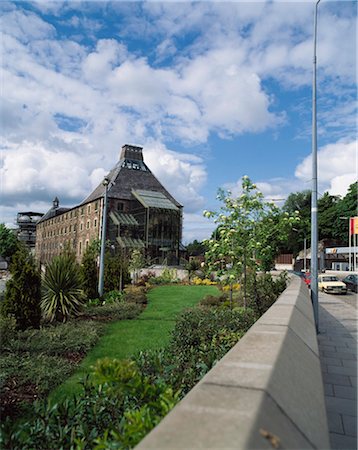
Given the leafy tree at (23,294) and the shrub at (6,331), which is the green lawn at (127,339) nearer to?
the shrub at (6,331)

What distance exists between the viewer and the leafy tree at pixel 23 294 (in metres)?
9.19

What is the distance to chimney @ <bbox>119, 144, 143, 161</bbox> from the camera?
6232cm

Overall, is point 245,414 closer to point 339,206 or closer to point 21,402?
point 21,402

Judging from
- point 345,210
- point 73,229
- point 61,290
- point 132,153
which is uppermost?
point 132,153

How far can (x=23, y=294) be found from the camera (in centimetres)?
931

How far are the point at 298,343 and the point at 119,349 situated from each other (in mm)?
6039

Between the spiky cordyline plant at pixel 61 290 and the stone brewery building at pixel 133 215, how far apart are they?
1363 inches

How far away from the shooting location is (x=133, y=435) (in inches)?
71.1

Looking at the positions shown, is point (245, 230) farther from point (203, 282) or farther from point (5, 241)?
point (5, 241)

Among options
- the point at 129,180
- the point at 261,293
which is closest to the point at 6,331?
the point at 261,293

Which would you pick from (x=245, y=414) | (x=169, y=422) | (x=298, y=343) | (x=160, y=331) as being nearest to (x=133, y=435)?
(x=169, y=422)

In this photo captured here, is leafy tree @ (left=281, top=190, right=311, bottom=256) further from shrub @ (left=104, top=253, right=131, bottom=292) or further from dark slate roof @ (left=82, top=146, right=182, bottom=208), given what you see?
shrub @ (left=104, top=253, right=131, bottom=292)

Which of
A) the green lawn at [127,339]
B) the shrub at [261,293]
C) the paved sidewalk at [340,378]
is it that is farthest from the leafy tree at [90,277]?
the paved sidewalk at [340,378]

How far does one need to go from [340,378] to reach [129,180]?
54.2 meters
